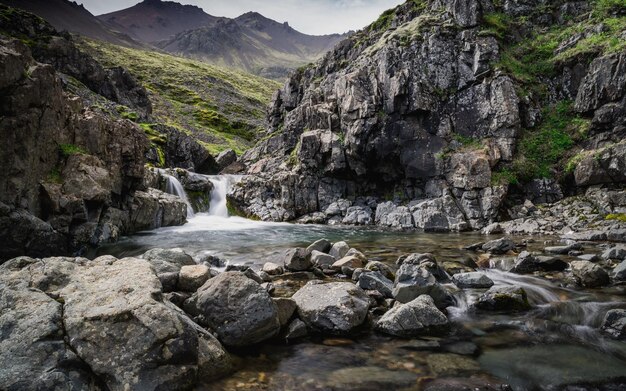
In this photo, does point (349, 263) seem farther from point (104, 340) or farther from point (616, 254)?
point (616, 254)

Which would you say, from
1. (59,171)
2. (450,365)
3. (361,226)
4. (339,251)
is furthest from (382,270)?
(361,226)

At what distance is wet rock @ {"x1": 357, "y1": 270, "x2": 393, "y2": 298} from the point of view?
10016 mm

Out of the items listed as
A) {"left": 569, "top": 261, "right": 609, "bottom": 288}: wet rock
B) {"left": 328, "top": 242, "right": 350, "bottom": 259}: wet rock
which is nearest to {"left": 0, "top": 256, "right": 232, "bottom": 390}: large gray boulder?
{"left": 328, "top": 242, "right": 350, "bottom": 259}: wet rock

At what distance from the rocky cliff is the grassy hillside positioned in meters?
41.1

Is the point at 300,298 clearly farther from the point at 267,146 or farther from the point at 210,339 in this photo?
the point at 267,146

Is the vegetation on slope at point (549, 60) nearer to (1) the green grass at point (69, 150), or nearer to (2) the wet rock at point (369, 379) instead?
(2) the wet rock at point (369, 379)

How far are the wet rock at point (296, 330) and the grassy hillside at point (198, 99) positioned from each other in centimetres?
6394

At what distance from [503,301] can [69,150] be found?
79.4 feet

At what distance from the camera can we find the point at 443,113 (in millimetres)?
35250

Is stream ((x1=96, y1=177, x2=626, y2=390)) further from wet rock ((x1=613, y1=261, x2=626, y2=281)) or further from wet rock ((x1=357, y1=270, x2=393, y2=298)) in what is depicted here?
wet rock ((x1=357, y1=270, x2=393, y2=298))

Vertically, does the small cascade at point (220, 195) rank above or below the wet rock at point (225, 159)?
below

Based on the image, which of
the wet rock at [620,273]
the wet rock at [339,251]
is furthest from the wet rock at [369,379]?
the wet rock at [620,273]

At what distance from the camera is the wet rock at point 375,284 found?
1002cm

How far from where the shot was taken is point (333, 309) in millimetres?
7941
